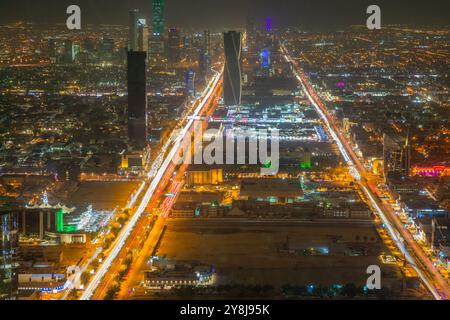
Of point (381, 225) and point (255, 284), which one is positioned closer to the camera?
point (255, 284)

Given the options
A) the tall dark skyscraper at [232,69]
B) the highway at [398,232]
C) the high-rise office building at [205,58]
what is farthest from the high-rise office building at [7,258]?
the high-rise office building at [205,58]

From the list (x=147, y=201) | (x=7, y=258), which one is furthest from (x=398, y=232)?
(x=7, y=258)

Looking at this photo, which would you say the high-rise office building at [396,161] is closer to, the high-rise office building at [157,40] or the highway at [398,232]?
the highway at [398,232]

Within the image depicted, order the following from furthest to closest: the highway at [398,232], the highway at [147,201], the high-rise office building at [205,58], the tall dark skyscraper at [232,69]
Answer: the high-rise office building at [205,58] < the tall dark skyscraper at [232,69] < the highway at [398,232] < the highway at [147,201]

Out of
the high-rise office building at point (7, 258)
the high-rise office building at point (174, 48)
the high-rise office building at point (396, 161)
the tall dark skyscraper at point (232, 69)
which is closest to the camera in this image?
the high-rise office building at point (7, 258)

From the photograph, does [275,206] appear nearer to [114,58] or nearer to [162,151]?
[162,151]

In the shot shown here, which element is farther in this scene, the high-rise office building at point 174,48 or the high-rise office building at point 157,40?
the high-rise office building at point 174,48

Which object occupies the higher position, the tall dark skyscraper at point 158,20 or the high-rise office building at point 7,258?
the tall dark skyscraper at point 158,20

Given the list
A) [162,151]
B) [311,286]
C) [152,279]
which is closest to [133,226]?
[152,279]
